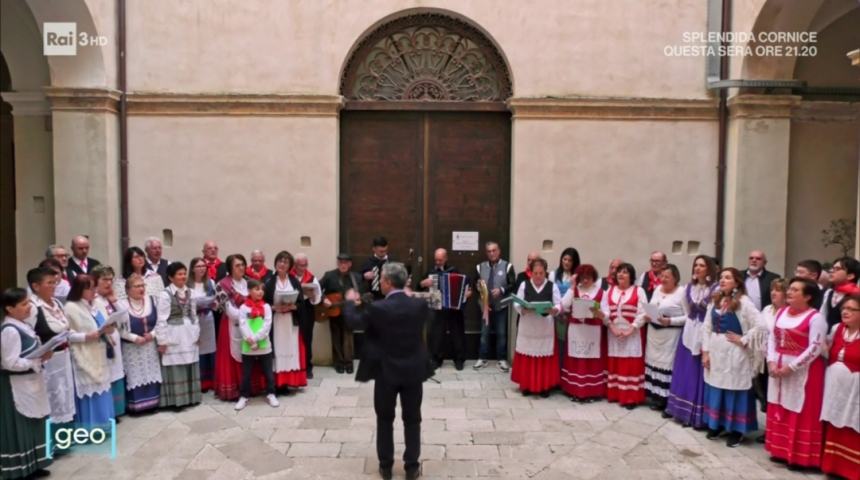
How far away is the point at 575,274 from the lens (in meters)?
8.26

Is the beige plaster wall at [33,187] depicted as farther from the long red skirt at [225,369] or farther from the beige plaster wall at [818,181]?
the beige plaster wall at [818,181]

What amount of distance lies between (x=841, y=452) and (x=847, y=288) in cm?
143

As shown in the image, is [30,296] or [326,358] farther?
[326,358]

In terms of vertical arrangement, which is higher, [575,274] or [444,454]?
[575,274]

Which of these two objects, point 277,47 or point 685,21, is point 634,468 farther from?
point 277,47

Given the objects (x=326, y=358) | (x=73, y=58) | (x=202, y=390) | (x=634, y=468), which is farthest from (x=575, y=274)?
(x=73, y=58)

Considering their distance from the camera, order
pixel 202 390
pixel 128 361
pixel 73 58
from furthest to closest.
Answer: pixel 73 58, pixel 202 390, pixel 128 361

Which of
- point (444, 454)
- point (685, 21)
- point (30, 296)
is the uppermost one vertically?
point (685, 21)

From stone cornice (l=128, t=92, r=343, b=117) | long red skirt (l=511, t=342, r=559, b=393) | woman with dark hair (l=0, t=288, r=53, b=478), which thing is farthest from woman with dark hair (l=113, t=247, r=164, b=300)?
long red skirt (l=511, t=342, r=559, b=393)

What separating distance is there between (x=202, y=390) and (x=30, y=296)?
2689 mm

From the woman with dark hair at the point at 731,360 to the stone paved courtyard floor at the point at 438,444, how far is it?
0.26 metres

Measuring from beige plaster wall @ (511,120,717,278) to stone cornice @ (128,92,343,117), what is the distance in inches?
107

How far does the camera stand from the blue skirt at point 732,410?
21.4ft

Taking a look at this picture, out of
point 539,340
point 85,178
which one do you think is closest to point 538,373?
point 539,340
